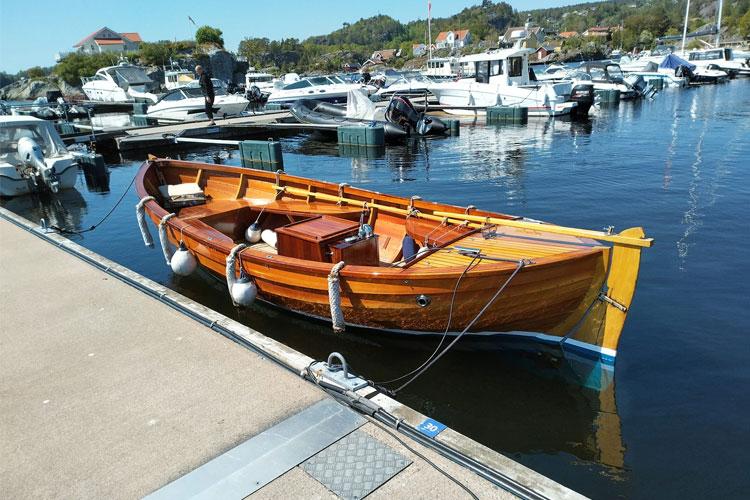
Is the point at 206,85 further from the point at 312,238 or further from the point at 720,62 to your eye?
the point at 720,62

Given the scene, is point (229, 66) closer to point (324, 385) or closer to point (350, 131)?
point (350, 131)

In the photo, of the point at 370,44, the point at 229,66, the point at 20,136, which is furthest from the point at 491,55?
the point at 370,44

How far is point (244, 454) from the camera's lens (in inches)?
138

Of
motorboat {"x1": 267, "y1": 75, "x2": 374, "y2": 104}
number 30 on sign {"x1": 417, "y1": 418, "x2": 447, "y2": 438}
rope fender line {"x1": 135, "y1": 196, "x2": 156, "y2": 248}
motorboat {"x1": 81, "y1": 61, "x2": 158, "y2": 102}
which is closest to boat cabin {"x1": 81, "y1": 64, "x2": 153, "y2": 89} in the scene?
motorboat {"x1": 81, "y1": 61, "x2": 158, "y2": 102}

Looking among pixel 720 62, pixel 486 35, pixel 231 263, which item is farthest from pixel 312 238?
pixel 486 35

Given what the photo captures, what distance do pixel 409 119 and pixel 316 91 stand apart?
38.4ft

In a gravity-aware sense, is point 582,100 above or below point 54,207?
above

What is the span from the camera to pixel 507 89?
29.0 metres

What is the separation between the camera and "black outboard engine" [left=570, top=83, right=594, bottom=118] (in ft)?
91.5

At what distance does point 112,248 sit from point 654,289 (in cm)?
1028

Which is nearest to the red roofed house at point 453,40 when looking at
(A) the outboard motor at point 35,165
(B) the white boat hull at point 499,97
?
(B) the white boat hull at point 499,97

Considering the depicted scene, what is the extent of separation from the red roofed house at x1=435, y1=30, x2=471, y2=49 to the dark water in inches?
5538

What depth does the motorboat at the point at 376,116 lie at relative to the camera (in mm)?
24045

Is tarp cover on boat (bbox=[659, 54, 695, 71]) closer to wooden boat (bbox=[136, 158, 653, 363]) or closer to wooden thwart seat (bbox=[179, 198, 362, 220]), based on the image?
wooden thwart seat (bbox=[179, 198, 362, 220])
